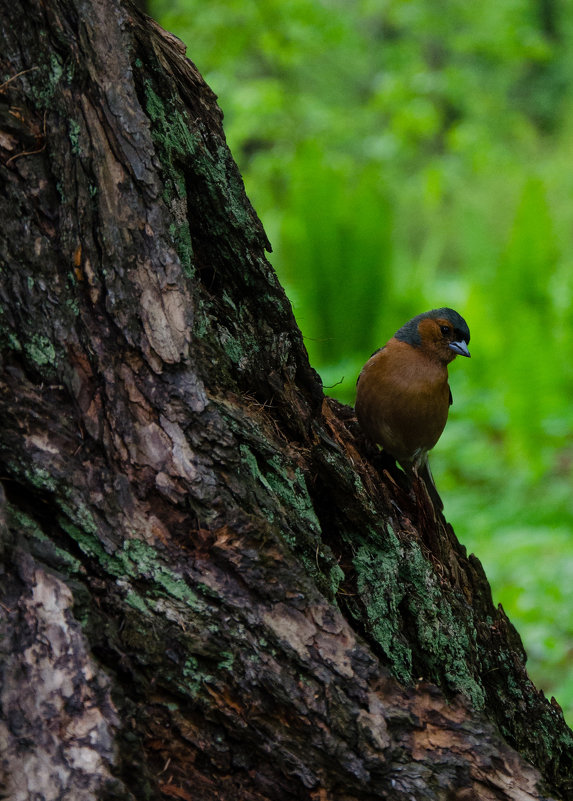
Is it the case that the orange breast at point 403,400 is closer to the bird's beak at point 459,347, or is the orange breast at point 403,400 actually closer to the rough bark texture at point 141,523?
the bird's beak at point 459,347

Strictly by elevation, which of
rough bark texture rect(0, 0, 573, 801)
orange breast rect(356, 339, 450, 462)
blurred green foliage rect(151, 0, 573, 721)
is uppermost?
blurred green foliage rect(151, 0, 573, 721)

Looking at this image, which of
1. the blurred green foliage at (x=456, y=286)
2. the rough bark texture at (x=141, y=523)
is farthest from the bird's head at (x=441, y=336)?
the rough bark texture at (x=141, y=523)

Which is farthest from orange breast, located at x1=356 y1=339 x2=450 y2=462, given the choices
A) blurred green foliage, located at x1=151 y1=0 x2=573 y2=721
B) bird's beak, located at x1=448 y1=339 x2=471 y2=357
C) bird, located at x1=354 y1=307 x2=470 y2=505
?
blurred green foliage, located at x1=151 y1=0 x2=573 y2=721

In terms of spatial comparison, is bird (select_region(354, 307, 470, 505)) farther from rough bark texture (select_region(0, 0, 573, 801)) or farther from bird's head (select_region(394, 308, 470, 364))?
rough bark texture (select_region(0, 0, 573, 801))

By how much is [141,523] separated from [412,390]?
217cm

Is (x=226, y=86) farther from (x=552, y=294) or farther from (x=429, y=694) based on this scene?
(x=429, y=694)

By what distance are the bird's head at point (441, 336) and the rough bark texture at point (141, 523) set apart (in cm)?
208

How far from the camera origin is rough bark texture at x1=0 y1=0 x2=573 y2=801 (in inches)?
69.9

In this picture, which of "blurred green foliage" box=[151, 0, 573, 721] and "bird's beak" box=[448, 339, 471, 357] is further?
"blurred green foliage" box=[151, 0, 573, 721]

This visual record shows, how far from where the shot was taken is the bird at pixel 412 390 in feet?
12.3

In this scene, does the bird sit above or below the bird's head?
below

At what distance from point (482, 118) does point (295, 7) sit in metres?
12.3

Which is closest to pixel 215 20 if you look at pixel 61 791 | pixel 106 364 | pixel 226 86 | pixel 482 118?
pixel 226 86

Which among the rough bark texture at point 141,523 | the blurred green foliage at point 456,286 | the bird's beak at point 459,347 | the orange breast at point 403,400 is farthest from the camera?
the blurred green foliage at point 456,286
